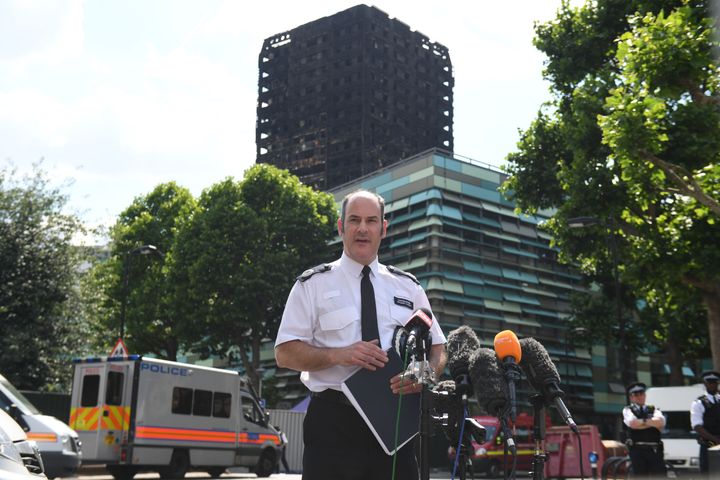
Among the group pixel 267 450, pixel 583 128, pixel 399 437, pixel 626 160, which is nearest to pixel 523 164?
pixel 583 128

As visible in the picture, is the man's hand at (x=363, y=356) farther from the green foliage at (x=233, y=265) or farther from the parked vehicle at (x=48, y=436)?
the green foliage at (x=233, y=265)

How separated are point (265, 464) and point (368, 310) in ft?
69.4

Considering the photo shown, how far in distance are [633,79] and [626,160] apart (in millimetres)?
1721

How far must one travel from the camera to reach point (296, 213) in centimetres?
3797

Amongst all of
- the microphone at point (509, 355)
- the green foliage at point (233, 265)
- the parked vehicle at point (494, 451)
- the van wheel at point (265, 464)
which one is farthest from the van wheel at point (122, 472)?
the microphone at point (509, 355)

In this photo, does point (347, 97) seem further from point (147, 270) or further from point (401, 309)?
point (401, 309)

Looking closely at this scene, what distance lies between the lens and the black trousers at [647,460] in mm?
10227

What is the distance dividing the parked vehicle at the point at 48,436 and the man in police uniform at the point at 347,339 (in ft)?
35.9

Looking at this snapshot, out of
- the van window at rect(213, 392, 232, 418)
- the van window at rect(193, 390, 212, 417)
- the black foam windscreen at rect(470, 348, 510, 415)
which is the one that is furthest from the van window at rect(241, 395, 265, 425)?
the black foam windscreen at rect(470, 348, 510, 415)

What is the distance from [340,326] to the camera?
129 inches

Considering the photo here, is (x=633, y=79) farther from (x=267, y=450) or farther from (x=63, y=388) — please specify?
(x=63, y=388)

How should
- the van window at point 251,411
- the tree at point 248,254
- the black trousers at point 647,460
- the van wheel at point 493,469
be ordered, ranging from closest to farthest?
the black trousers at point 647,460
the van window at point 251,411
the van wheel at point 493,469
the tree at point 248,254

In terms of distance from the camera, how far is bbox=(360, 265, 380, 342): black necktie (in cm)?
326

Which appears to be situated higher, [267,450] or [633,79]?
[633,79]
